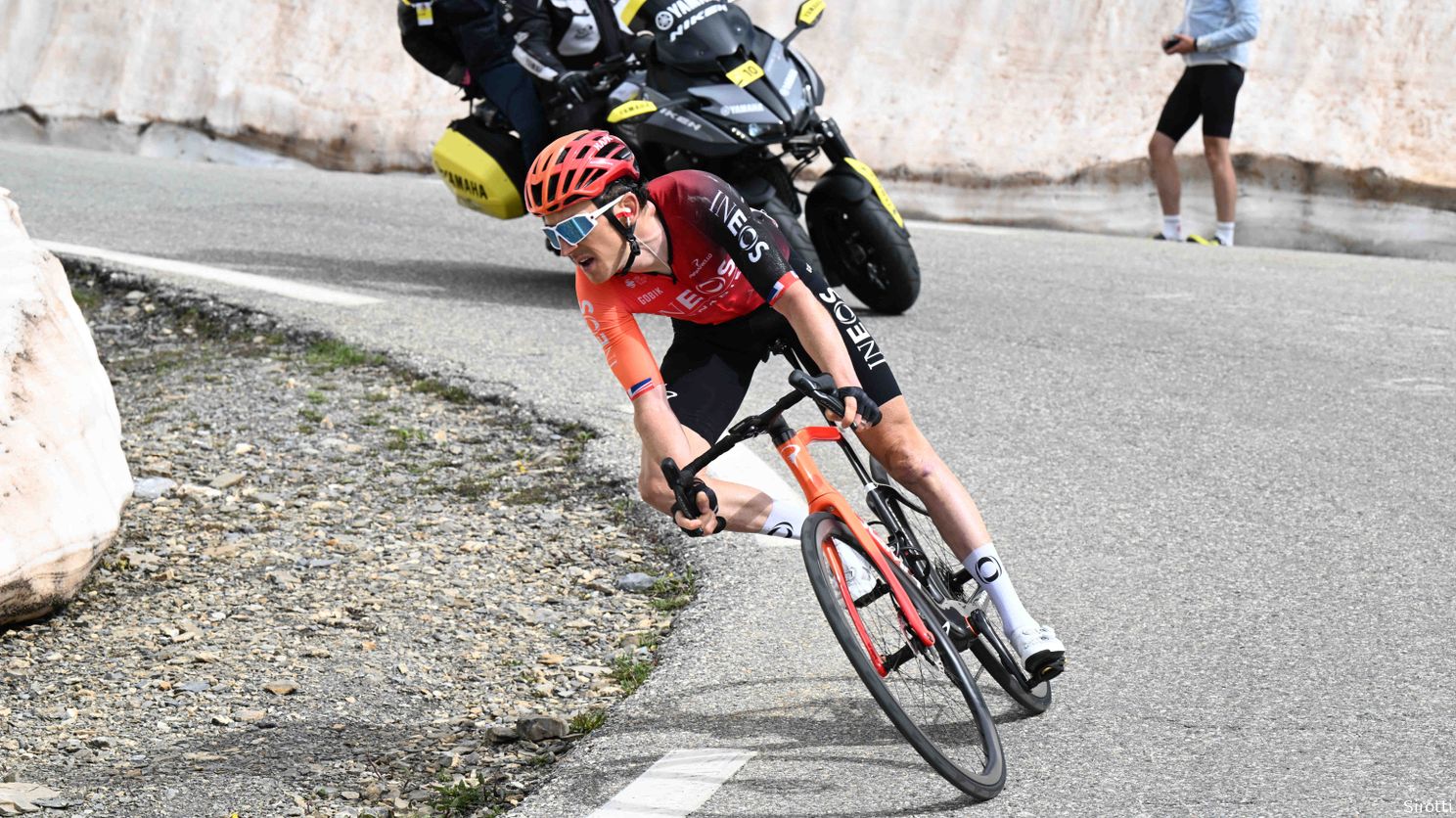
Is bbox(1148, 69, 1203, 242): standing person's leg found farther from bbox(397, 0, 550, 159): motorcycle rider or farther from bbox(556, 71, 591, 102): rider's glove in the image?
bbox(397, 0, 550, 159): motorcycle rider

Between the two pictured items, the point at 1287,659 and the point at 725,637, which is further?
the point at 725,637

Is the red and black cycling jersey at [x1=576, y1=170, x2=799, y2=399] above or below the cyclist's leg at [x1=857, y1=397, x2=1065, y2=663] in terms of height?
above

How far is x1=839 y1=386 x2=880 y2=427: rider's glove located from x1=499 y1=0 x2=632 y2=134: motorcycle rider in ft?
18.0

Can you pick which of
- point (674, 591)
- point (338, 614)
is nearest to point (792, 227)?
point (674, 591)

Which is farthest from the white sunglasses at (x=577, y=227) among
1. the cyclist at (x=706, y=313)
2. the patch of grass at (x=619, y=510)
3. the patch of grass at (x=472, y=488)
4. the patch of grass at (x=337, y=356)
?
the patch of grass at (x=337, y=356)

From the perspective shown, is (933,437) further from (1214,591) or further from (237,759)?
(237,759)

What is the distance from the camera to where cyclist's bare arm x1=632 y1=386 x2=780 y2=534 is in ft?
13.7

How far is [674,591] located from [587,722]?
3.32ft

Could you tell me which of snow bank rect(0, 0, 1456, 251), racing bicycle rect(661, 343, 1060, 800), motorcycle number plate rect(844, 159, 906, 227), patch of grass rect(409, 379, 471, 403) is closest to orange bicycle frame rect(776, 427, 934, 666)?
racing bicycle rect(661, 343, 1060, 800)

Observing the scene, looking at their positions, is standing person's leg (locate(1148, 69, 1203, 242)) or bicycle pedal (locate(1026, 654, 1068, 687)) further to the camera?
standing person's leg (locate(1148, 69, 1203, 242))

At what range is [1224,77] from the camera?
Result: 36.7 feet

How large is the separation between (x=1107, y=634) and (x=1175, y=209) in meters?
7.38

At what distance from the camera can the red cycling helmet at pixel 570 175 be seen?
4168 millimetres

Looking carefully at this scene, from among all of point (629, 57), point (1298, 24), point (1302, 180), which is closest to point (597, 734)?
point (629, 57)
